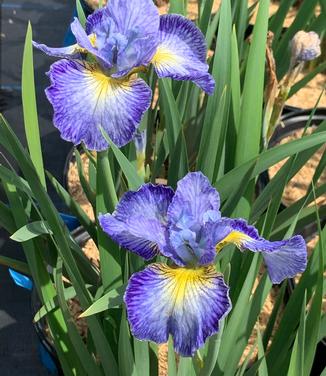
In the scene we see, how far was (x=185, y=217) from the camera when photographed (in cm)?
77

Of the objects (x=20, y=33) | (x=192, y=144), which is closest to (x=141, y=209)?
(x=192, y=144)

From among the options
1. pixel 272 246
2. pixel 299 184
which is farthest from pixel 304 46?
pixel 299 184

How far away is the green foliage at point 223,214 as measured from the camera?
35.9 inches

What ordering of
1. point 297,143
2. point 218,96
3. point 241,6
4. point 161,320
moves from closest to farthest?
point 161,320, point 297,143, point 218,96, point 241,6

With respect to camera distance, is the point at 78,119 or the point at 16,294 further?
the point at 16,294

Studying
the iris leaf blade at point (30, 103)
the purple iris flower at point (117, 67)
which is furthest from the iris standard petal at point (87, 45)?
the iris leaf blade at point (30, 103)

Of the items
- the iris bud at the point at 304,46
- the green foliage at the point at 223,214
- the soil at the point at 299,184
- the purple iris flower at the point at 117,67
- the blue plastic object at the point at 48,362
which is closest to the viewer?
the purple iris flower at the point at 117,67

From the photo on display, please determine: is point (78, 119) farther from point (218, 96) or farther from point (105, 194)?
point (218, 96)

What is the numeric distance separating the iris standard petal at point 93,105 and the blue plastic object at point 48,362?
0.67 m

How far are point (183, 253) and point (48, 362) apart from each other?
2.38ft

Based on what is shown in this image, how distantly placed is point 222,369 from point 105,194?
0.32 m

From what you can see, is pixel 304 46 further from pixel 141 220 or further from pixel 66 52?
pixel 141 220

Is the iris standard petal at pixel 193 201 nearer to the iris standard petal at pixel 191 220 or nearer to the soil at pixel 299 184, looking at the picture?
the iris standard petal at pixel 191 220

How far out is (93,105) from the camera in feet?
2.65
